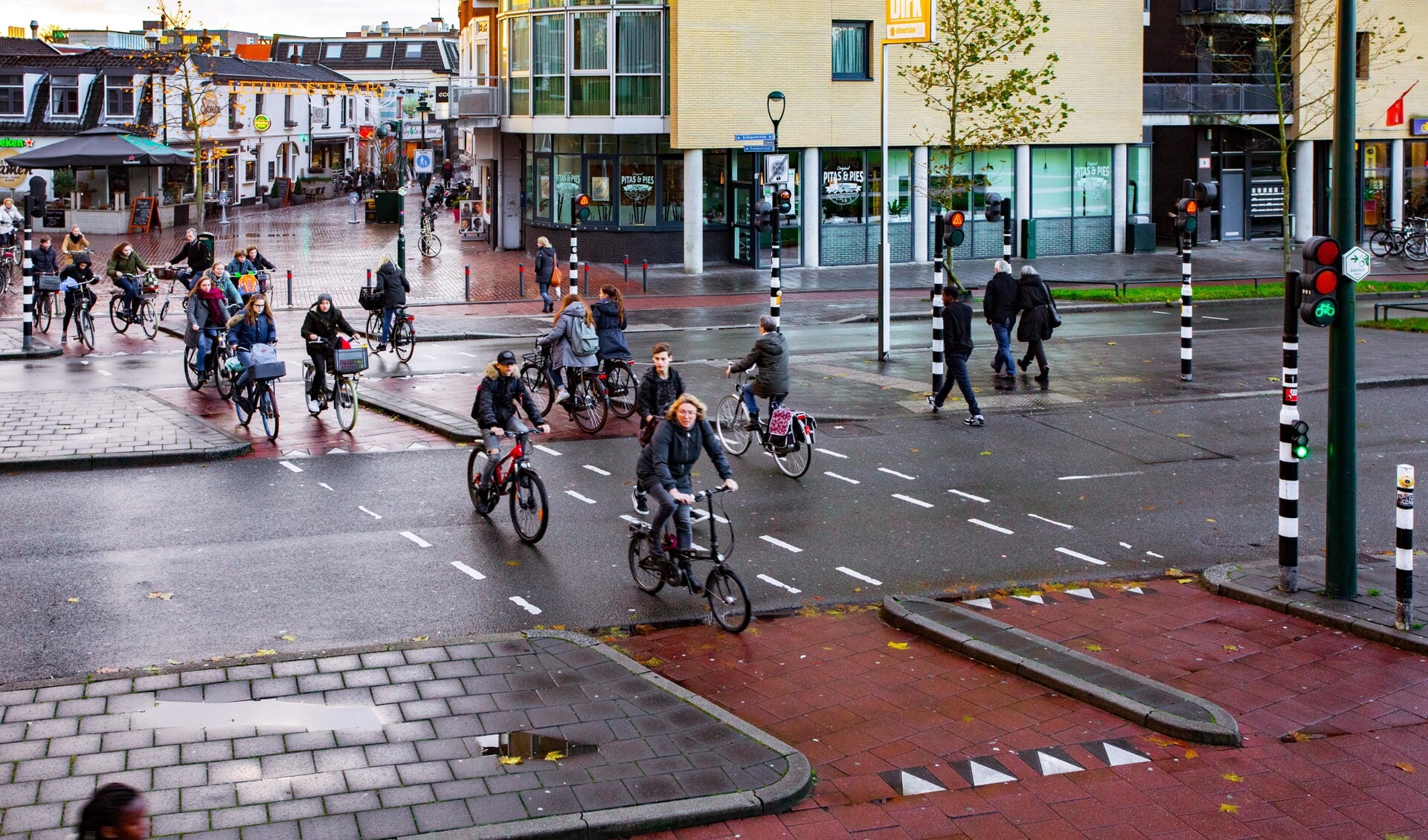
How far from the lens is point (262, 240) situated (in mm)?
47781

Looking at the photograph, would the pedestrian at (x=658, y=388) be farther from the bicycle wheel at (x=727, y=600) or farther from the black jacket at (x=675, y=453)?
the bicycle wheel at (x=727, y=600)

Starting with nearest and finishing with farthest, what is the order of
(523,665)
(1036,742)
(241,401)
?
(1036,742) → (523,665) → (241,401)

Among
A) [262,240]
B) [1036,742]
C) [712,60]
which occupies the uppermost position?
[712,60]

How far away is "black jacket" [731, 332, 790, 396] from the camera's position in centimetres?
1591

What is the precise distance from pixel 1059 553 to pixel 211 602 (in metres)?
6.53

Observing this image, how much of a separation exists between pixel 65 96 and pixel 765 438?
50928mm

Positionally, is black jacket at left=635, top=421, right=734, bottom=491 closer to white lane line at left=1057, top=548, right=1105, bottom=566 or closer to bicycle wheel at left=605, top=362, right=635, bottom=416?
white lane line at left=1057, top=548, right=1105, bottom=566

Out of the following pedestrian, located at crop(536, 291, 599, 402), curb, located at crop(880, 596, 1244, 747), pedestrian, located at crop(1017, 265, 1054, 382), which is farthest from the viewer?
pedestrian, located at crop(1017, 265, 1054, 382)

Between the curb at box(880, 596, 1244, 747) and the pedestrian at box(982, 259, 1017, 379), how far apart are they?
11.3 m

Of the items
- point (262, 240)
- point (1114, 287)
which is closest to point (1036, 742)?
point (1114, 287)

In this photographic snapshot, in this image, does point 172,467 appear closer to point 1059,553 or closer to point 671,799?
point 1059,553

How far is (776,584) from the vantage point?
37.3 feet

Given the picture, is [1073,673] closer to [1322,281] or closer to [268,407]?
[1322,281]

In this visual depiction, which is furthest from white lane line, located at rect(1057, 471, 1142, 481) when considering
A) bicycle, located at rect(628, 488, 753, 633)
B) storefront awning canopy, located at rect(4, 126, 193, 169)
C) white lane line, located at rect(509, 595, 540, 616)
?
storefront awning canopy, located at rect(4, 126, 193, 169)
